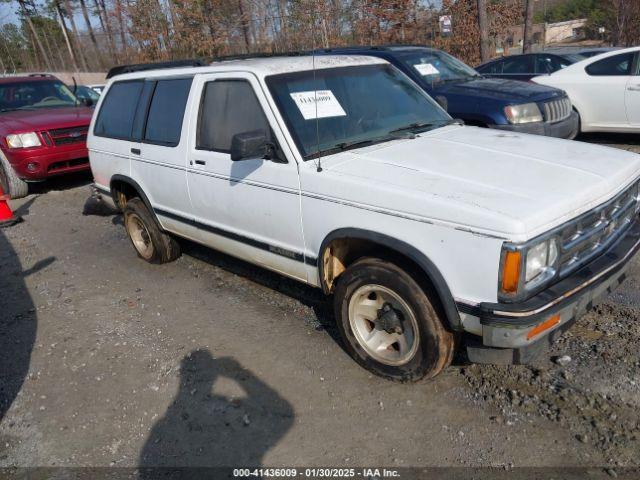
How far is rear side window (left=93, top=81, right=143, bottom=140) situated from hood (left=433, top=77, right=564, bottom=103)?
13.5 feet

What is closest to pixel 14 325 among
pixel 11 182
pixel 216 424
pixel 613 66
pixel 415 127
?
pixel 216 424

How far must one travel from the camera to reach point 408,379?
321cm

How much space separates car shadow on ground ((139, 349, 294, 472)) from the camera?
283cm

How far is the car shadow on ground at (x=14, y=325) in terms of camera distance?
12.2 feet

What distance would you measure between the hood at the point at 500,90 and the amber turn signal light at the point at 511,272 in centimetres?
497

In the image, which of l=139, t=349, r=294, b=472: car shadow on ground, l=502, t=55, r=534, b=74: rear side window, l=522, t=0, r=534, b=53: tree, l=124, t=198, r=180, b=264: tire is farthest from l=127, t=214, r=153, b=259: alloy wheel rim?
l=522, t=0, r=534, b=53: tree

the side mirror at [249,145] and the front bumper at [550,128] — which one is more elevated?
the side mirror at [249,145]

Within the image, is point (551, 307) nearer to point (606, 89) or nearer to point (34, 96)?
point (606, 89)

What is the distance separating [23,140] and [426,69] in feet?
20.8

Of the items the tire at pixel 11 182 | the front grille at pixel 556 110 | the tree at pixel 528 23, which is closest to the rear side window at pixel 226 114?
the front grille at pixel 556 110

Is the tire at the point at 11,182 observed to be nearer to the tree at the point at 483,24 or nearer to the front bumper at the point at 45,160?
the front bumper at the point at 45,160

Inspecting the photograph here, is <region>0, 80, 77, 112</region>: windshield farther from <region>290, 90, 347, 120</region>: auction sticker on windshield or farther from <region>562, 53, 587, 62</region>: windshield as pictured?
<region>562, 53, 587, 62</region>: windshield

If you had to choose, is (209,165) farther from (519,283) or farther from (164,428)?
(519,283)

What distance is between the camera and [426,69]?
760cm
